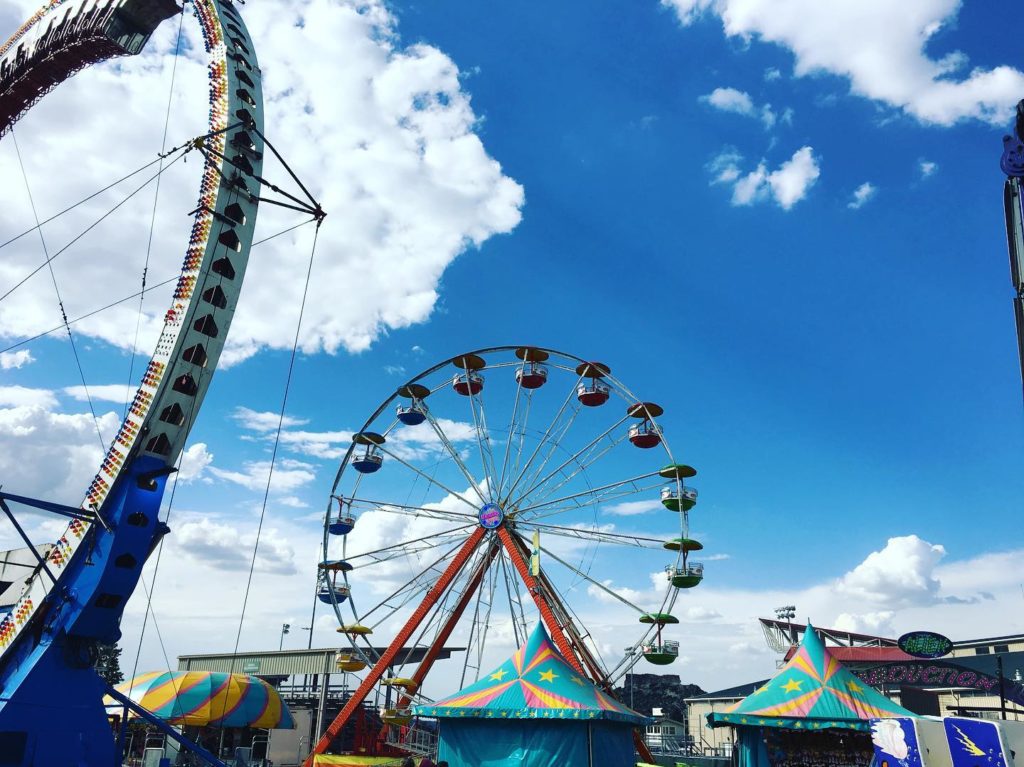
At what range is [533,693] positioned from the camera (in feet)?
66.8

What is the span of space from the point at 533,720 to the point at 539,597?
22.4ft

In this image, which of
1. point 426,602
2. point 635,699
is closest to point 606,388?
point 426,602

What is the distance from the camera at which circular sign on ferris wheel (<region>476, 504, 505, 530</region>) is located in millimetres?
28812

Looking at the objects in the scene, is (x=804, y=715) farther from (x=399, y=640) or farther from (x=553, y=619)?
(x=399, y=640)

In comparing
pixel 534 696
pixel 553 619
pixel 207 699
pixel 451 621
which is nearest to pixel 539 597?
pixel 553 619

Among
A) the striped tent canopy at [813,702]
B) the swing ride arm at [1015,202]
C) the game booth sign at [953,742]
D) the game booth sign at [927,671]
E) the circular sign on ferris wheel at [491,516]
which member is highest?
the circular sign on ferris wheel at [491,516]

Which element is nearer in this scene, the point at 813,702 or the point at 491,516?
the point at 813,702

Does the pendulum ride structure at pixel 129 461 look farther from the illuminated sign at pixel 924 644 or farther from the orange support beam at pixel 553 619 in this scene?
the illuminated sign at pixel 924 644

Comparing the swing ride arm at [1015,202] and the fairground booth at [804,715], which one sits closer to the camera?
the swing ride arm at [1015,202]

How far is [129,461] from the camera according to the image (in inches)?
686

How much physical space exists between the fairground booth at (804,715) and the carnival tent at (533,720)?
127 inches

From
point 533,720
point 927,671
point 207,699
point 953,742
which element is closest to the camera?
point 953,742

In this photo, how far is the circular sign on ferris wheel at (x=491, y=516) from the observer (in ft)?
94.5

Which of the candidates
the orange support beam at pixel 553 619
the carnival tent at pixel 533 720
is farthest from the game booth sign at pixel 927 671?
the carnival tent at pixel 533 720
